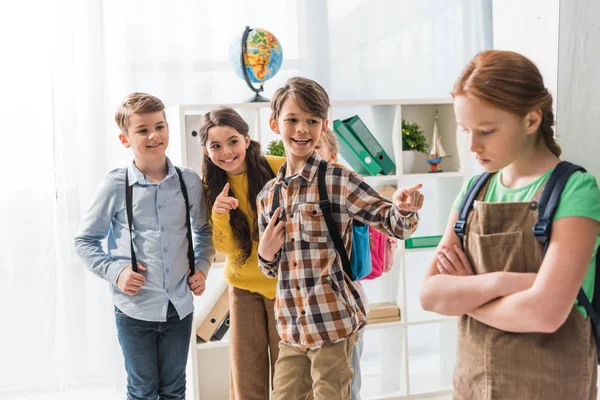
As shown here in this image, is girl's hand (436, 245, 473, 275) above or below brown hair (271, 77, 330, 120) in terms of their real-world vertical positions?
below

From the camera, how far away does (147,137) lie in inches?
87.2

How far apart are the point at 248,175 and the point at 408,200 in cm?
77

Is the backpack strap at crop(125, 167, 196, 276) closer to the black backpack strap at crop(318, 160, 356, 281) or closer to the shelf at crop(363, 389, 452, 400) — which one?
the black backpack strap at crop(318, 160, 356, 281)

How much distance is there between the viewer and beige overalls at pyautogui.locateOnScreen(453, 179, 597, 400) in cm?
130

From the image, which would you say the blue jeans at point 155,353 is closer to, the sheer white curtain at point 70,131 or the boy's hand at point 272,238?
the boy's hand at point 272,238

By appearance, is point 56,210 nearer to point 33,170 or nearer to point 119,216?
point 33,170

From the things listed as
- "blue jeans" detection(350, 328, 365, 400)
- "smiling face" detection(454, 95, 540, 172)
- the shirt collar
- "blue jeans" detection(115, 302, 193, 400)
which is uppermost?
"smiling face" detection(454, 95, 540, 172)

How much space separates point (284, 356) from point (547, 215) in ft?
3.13

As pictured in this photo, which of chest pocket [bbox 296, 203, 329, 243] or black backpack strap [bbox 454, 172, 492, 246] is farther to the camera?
chest pocket [bbox 296, 203, 329, 243]

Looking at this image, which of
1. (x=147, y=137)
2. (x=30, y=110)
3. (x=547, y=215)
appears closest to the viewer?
(x=547, y=215)

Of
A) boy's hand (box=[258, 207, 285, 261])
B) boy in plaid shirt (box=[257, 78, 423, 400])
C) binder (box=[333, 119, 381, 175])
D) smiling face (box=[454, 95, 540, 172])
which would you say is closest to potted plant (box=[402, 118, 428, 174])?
binder (box=[333, 119, 381, 175])

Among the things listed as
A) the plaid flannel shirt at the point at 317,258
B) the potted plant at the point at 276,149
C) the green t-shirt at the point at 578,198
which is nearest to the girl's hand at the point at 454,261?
the green t-shirt at the point at 578,198

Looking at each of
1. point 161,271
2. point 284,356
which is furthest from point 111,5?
point 284,356

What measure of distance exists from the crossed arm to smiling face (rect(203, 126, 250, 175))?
1.05 metres
